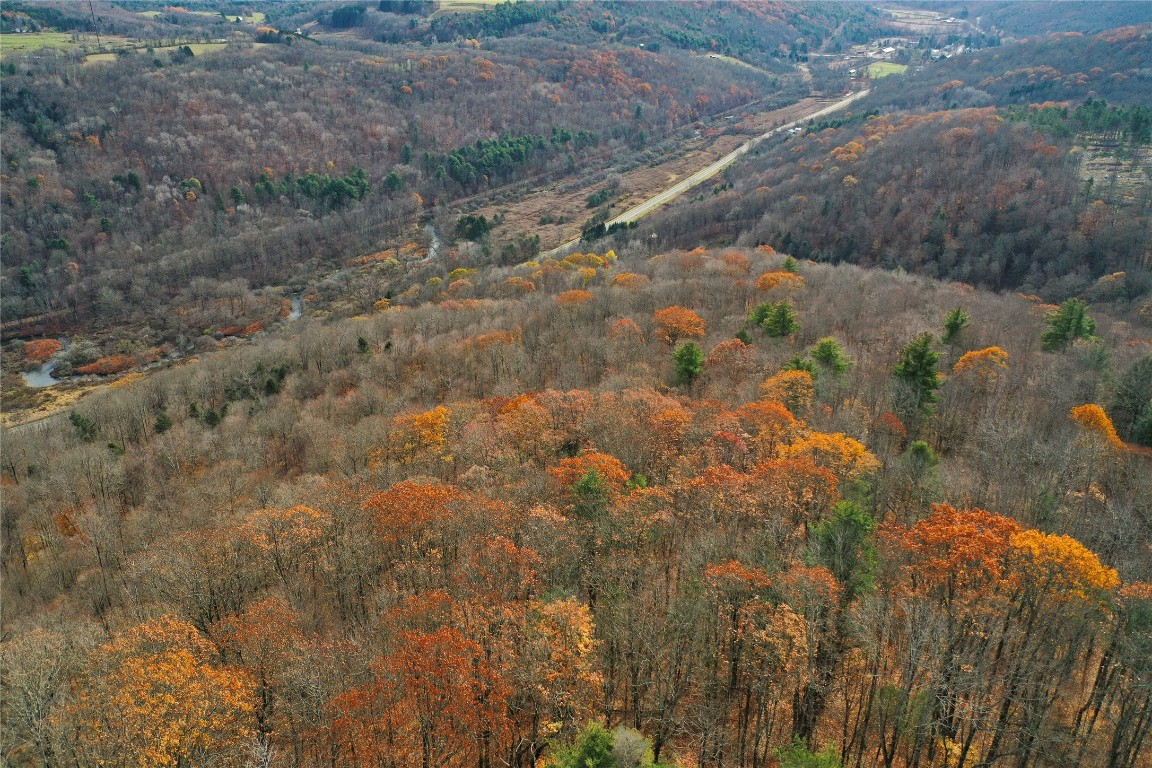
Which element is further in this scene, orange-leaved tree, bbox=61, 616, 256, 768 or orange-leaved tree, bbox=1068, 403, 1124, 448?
orange-leaved tree, bbox=1068, 403, 1124, 448

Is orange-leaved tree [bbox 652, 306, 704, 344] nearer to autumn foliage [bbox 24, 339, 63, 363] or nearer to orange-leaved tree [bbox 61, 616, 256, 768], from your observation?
orange-leaved tree [bbox 61, 616, 256, 768]

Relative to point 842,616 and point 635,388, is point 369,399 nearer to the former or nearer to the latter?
point 635,388

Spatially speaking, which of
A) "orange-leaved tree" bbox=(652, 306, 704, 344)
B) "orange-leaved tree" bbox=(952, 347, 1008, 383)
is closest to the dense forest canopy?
"orange-leaved tree" bbox=(952, 347, 1008, 383)

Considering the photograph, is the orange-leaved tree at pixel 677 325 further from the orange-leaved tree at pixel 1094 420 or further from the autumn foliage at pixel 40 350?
the autumn foliage at pixel 40 350

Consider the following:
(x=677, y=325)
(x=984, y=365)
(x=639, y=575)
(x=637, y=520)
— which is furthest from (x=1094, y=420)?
(x=677, y=325)

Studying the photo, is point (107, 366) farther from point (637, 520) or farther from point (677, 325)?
point (637, 520)

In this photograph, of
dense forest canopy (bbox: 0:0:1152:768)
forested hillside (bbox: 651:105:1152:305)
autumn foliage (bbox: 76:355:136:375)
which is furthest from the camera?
autumn foliage (bbox: 76:355:136:375)

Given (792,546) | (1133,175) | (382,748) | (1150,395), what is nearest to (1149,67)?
Result: (1133,175)

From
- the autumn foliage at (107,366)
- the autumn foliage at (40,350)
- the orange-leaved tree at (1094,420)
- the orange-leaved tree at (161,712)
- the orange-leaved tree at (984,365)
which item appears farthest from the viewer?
the autumn foliage at (40,350)

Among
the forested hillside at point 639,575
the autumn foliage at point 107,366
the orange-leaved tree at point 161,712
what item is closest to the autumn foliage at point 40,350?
the autumn foliage at point 107,366
